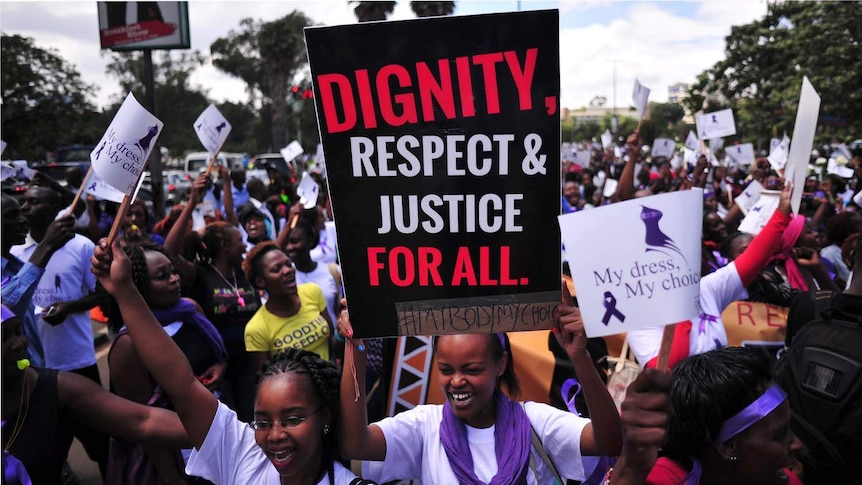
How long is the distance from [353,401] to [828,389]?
1670 mm

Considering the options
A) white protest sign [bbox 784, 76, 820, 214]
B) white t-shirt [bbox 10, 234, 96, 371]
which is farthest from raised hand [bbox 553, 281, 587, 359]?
white t-shirt [bbox 10, 234, 96, 371]

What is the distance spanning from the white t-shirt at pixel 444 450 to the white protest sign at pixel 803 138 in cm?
177

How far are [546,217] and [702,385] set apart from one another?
2.33 feet

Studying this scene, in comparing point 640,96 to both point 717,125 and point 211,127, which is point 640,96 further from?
point 211,127

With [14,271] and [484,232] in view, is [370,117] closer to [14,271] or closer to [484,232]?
[484,232]

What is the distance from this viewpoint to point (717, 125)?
8984 mm

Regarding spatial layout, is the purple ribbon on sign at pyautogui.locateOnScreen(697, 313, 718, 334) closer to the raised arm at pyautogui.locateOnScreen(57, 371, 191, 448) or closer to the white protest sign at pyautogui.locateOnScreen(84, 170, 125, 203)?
the raised arm at pyautogui.locateOnScreen(57, 371, 191, 448)

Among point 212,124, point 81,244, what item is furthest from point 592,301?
point 212,124

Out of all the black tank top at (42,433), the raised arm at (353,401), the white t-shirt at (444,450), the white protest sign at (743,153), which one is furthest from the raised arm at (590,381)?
the white protest sign at (743,153)

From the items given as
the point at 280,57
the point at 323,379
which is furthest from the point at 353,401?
the point at 280,57

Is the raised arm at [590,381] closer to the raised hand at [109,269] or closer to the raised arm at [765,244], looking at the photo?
the raised hand at [109,269]

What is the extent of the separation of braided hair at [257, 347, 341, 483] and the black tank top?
69 centimetres

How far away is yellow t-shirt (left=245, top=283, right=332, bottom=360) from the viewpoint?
374cm

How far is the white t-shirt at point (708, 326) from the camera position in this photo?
325 cm
